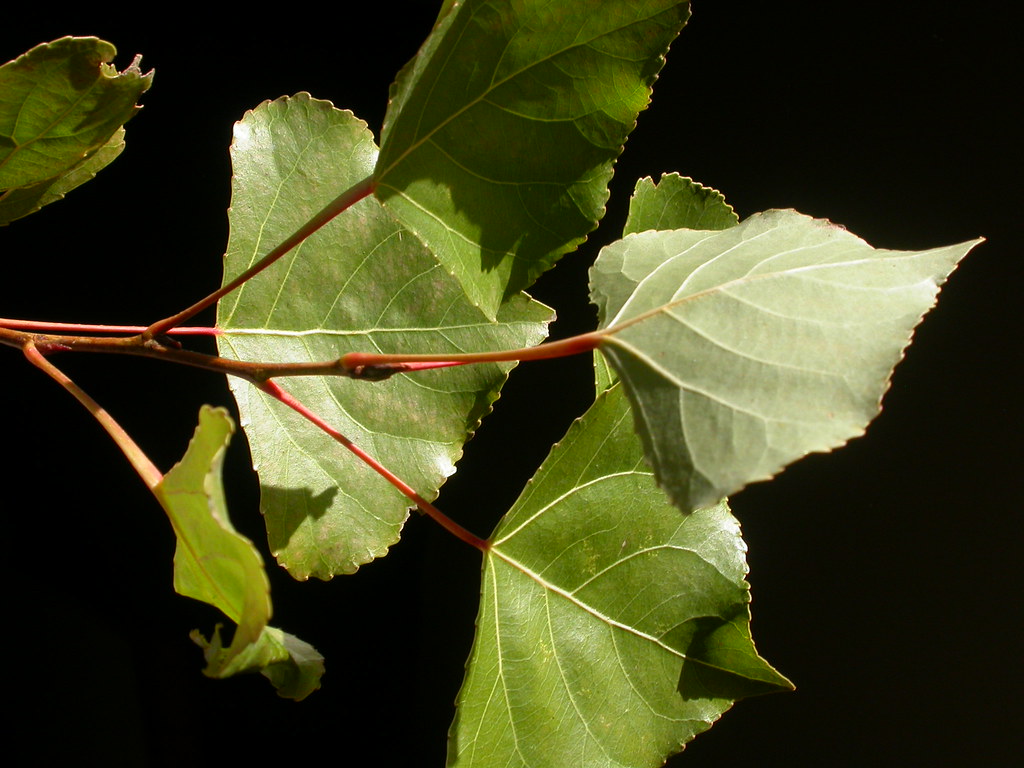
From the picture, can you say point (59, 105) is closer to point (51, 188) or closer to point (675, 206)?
point (51, 188)

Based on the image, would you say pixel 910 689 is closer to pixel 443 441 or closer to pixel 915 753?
pixel 915 753

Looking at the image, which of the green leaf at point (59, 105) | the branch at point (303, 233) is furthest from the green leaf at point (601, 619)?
the green leaf at point (59, 105)

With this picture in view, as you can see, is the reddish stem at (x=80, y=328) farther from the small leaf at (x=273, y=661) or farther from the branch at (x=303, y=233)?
the small leaf at (x=273, y=661)

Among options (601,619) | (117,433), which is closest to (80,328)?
(117,433)

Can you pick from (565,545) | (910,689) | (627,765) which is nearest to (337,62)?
(565,545)

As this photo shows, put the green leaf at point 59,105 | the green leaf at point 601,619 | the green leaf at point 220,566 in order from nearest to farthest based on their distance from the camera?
1. the green leaf at point 220,566
2. the green leaf at point 59,105
3. the green leaf at point 601,619

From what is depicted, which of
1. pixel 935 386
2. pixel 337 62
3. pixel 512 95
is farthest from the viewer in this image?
pixel 935 386

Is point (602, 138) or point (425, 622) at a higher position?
point (602, 138)
